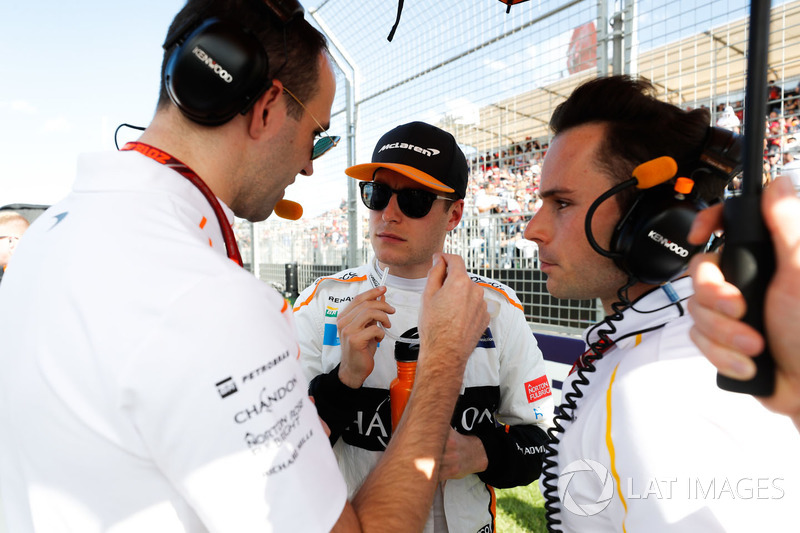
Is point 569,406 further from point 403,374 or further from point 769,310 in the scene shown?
point 769,310

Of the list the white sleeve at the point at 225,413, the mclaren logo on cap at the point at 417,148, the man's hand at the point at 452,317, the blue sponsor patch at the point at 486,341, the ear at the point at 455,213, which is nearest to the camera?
the white sleeve at the point at 225,413

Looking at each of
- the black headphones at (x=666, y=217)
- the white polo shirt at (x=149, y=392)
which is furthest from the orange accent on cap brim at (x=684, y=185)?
the white polo shirt at (x=149, y=392)

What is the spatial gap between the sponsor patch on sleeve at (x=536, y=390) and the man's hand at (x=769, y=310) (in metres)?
1.20

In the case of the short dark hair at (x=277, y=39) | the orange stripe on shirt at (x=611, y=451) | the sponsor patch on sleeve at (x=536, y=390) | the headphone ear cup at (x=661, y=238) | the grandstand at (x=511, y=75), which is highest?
the grandstand at (x=511, y=75)

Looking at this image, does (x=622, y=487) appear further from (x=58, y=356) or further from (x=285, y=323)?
(x=58, y=356)

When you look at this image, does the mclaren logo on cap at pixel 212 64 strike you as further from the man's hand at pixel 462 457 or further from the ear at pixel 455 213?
the ear at pixel 455 213

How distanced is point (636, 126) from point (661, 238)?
0.42 meters

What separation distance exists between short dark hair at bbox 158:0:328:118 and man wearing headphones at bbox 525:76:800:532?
0.74 metres

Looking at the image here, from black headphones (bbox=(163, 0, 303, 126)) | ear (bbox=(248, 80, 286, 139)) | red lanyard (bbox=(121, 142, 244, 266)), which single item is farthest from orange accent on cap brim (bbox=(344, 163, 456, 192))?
red lanyard (bbox=(121, 142, 244, 266))

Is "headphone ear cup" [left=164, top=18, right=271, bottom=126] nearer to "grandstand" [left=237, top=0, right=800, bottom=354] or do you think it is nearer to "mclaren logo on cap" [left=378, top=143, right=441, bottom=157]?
"mclaren logo on cap" [left=378, top=143, right=441, bottom=157]

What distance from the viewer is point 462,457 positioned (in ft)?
4.28

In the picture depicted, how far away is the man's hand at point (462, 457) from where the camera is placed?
4.13 feet

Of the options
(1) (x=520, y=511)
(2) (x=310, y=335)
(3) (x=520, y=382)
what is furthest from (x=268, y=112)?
(1) (x=520, y=511)

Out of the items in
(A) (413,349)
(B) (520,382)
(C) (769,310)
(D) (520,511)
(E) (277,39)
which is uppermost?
(E) (277,39)
